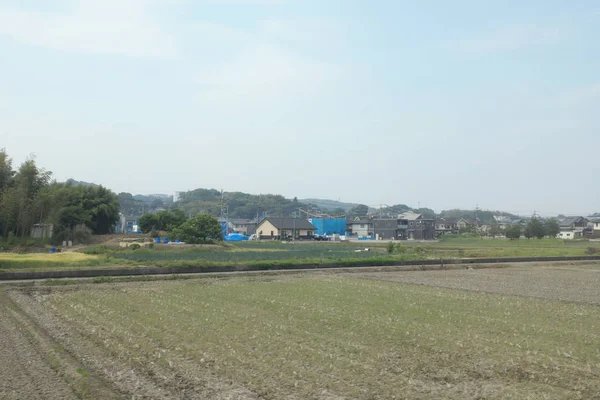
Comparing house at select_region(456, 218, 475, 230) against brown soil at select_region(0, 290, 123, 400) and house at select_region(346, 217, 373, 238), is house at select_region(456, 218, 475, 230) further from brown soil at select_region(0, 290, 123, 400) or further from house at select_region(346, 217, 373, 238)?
brown soil at select_region(0, 290, 123, 400)

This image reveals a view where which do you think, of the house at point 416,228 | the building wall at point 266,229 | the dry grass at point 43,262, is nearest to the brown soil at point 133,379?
the dry grass at point 43,262

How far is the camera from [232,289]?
15961 mm

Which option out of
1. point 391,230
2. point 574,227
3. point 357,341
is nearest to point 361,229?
point 391,230

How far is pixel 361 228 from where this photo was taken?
299 feet

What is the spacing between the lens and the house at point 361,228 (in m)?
88.2

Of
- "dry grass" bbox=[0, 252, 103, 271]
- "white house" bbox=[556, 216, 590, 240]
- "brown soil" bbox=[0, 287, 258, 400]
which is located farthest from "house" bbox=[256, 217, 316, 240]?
"brown soil" bbox=[0, 287, 258, 400]

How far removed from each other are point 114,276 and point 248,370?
14378 mm

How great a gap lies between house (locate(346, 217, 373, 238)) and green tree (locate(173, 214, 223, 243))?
4676 cm

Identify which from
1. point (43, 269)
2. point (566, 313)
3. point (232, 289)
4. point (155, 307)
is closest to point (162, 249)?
point (43, 269)

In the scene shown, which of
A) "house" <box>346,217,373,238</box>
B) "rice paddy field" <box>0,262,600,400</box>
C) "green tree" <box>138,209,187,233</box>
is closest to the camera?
"rice paddy field" <box>0,262,600,400</box>

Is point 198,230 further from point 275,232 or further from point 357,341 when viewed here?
point 357,341

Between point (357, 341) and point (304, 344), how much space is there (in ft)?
2.86

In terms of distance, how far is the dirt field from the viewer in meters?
→ 15.7

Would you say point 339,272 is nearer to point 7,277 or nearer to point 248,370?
point 7,277
